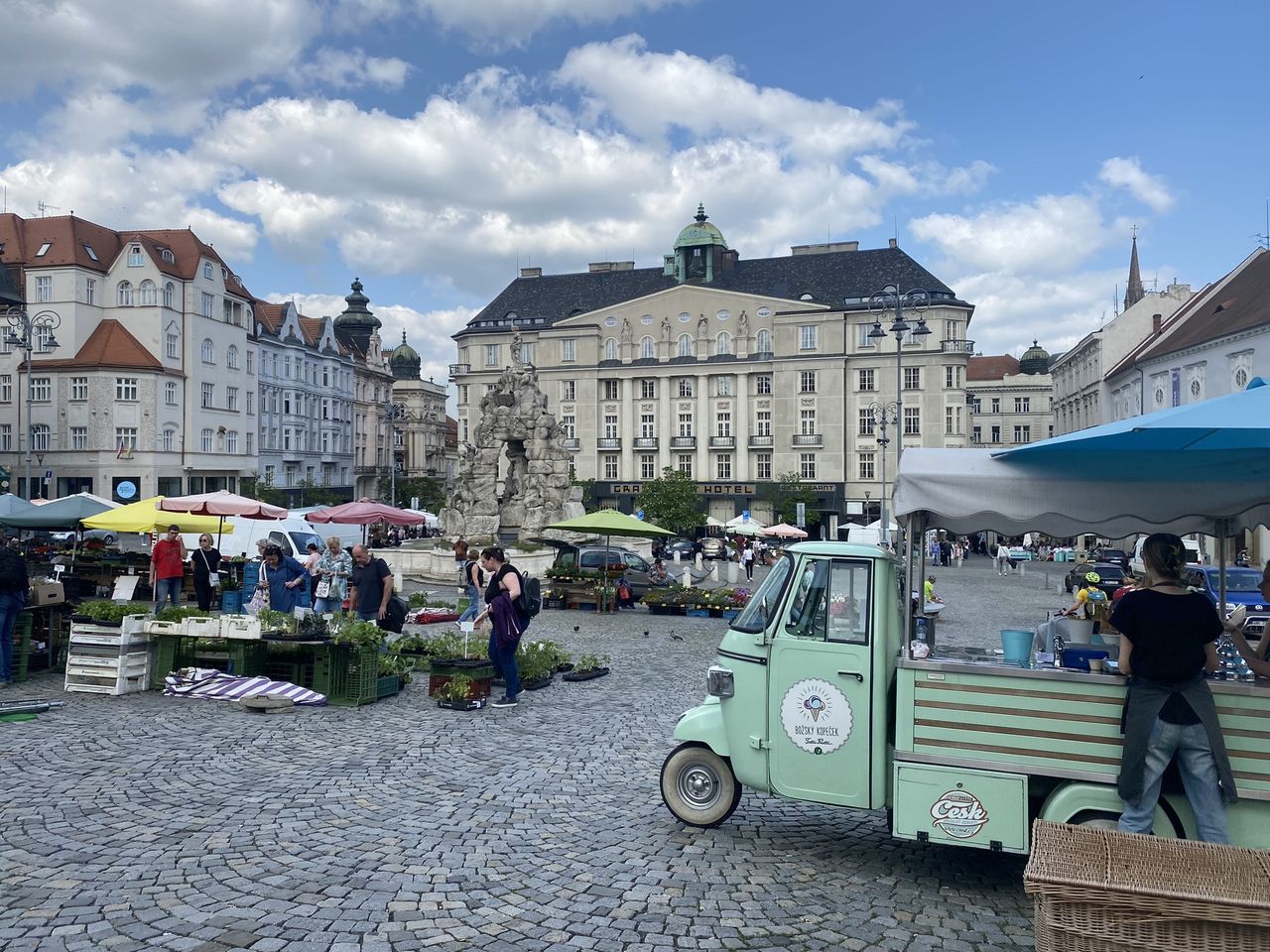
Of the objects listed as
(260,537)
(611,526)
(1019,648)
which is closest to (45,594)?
(1019,648)

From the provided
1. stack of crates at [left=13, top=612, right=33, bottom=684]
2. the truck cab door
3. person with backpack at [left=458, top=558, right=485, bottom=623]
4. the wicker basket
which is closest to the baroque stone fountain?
person with backpack at [left=458, top=558, right=485, bottom=623]

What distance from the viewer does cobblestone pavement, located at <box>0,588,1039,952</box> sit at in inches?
225

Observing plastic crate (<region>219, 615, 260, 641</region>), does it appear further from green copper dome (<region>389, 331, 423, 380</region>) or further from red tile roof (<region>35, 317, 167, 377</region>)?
green copper dome (<region>389, 331, 423, 380</region>)

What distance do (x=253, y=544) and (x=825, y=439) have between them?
47.2 meters

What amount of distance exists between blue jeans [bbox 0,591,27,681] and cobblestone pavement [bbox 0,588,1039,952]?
2405mm

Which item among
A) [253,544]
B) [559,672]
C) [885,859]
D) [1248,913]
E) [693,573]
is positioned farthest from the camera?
[693,573]

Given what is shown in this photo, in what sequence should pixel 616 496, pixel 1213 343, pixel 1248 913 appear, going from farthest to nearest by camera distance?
pixel 616 496, pixel 1213 343, pixel 1248 913

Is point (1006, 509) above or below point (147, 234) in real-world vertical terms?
below

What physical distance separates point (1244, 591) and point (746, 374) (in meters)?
52.1

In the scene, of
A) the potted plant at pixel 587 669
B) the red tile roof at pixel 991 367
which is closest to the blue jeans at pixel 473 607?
the potted plant at pixel 587 669

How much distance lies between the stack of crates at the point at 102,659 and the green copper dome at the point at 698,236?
7002cm

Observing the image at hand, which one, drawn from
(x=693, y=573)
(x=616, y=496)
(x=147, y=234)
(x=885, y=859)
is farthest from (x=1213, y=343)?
(x=147, y=234)

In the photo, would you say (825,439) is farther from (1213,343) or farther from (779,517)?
(1213,343)

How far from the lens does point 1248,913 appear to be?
13.7ft
